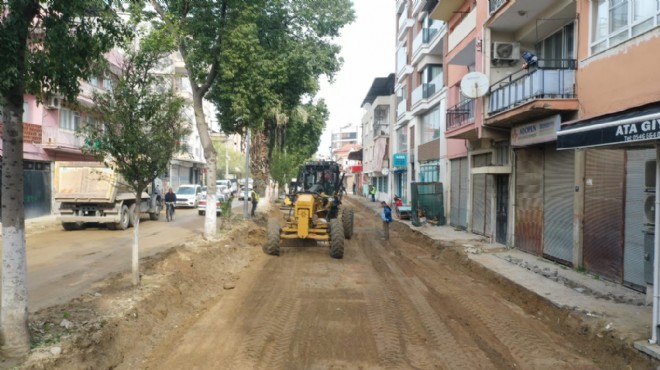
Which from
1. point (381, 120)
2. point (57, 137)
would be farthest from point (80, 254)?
point (381, 120)

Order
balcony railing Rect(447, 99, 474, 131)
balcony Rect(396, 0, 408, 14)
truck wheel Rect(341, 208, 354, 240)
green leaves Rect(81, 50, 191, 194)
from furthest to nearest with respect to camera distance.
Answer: balcony Rect(396, 0, 408, 14), truck wheel Rect(341, 208, 354, 240), balcony railing Rect(447, 99, 474, 131), green leaves Rect(81, 50, 191, 194)

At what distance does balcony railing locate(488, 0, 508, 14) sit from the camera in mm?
14045

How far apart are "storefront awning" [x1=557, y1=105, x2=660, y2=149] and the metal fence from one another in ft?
49.9

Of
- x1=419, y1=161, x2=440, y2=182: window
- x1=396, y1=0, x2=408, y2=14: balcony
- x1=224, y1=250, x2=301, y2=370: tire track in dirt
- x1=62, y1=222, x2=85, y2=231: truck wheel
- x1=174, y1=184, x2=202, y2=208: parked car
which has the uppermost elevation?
x1=396, y1=0, x2=408, y2=14: balcony

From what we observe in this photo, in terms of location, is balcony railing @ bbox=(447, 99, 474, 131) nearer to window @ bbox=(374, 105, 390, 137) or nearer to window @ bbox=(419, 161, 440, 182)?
window @ bbox=(419, 161, 440, 182)

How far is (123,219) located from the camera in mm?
18625

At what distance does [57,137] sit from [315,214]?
16842 millimetres

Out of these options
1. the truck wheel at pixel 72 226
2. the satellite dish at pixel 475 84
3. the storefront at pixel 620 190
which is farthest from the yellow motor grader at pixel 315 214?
the truck wheel at pixel 72 226

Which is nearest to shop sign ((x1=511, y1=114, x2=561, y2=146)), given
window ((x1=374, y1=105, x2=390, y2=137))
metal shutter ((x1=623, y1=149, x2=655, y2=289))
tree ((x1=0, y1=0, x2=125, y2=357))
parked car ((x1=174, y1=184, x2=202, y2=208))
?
metal shutter ((x1=623, y1=149, x2=655, y2=289))

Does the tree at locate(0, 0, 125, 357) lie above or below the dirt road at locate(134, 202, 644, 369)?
above

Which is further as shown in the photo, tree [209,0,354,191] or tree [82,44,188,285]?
tree [209,0,354,191]

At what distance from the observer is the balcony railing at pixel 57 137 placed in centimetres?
2314

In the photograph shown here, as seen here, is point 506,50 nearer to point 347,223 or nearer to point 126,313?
point 347,223

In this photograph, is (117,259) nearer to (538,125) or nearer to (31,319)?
(31,319)
